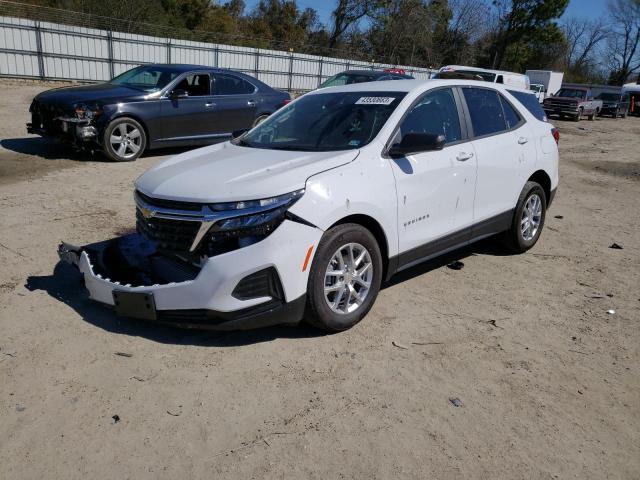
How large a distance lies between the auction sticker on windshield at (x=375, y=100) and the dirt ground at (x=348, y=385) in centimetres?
159

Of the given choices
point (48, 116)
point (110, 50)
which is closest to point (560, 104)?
point (110, 50)

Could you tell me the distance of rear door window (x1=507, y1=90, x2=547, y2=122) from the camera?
5.72 meters

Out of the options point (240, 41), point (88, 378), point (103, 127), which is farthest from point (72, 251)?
point (240, 41)

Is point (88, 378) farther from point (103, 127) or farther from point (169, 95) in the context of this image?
point (169, 95)

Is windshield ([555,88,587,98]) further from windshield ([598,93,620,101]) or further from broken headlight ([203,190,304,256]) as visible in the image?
broken headlight ([203,190,304,256])

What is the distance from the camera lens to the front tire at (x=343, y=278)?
3.61 meters

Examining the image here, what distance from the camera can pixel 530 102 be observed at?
589 centimetres

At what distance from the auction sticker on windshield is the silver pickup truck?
26.8m

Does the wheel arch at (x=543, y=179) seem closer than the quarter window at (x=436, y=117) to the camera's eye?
No

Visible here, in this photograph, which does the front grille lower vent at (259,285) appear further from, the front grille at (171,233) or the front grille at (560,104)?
the front grille at (560,104)

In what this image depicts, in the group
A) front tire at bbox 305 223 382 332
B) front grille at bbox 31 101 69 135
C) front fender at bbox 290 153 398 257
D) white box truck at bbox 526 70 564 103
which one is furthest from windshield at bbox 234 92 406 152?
white box truck at bbox 526 70 564 103

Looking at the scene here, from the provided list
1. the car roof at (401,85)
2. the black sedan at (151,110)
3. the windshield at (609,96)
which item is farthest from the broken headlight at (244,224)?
the windshield at (609,96)

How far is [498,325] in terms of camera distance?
13.8 ft

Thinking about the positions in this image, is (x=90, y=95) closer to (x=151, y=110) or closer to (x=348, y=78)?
(x=151, y=110)
